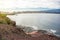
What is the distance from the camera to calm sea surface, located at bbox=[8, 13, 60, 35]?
5.40m

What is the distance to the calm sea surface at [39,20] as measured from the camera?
17.7 ft

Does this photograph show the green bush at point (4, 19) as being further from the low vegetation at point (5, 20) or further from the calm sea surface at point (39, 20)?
the calm sea surface at point (39, 20)

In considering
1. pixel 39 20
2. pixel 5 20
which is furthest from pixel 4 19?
pixel 39 20

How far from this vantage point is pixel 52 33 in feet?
16.7

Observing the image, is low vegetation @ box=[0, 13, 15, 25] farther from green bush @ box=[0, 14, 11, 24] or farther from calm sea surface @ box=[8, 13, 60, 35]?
calm sea surface @ box=[8, 13, 60, 35]

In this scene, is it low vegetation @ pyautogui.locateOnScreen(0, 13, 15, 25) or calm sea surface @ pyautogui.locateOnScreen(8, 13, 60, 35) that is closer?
low vegetation @ pyautogui.locateOnScreen(0, 13, 15, 25)

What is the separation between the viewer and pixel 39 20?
5641mm

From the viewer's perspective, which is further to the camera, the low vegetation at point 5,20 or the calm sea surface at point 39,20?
the calm sea surface at point 39,20

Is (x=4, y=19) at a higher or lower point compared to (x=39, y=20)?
higher

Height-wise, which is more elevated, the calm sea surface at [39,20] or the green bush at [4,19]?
the green bush at [4,19]

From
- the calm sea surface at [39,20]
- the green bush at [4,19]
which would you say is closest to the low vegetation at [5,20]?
the green bush at [4,19]

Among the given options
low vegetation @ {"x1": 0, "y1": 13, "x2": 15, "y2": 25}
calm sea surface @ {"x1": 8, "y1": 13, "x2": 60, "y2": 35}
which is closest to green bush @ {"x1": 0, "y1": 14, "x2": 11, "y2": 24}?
low vegetation @ {"x1": 0, "y1": 13, "x2": 15, "y2": 25}

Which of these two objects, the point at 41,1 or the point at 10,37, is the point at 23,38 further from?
the point at 41,1

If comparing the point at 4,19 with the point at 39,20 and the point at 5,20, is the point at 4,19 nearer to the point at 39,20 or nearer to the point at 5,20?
the point at 5,20
